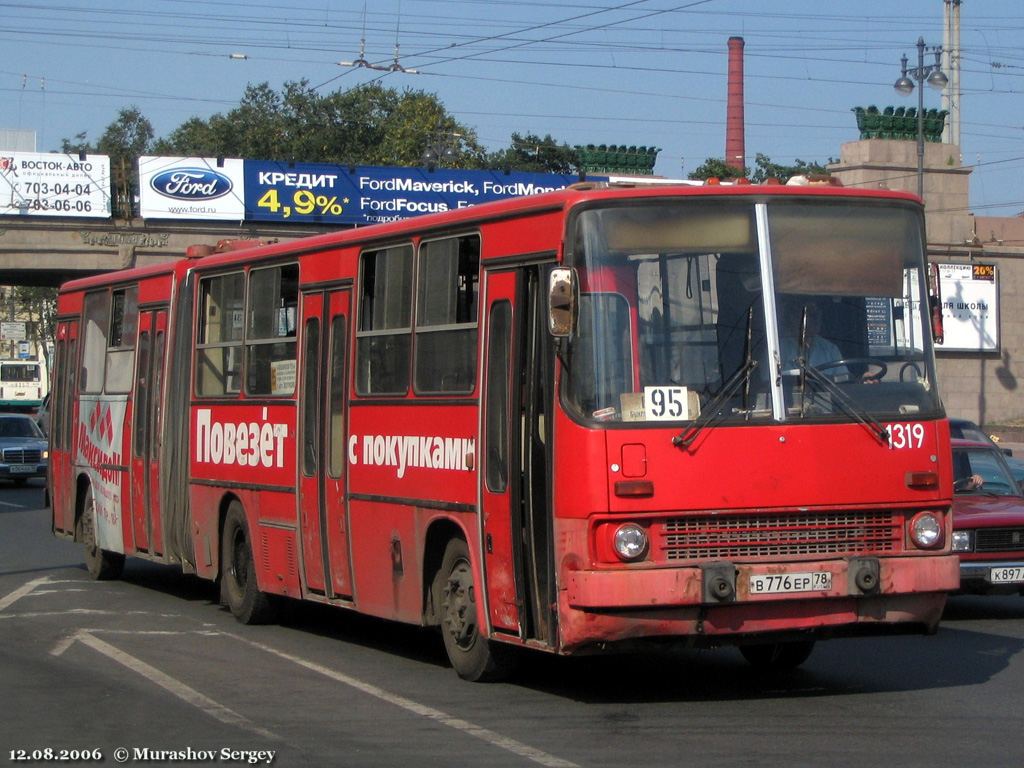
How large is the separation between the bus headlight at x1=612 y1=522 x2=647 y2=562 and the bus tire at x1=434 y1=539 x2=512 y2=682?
59.3 inches

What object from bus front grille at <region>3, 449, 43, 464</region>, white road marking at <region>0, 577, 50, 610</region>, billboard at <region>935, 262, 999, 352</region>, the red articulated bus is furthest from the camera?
billboard at <region>935, 262, 999, 352</region>

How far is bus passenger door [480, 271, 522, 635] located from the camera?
371 inches

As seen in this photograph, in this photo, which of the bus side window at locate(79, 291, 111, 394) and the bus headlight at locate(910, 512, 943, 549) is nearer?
the bus headlight at locate(910, 512, 943, 549)

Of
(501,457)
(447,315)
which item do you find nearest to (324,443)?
(447,315)

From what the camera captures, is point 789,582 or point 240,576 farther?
point 240,576

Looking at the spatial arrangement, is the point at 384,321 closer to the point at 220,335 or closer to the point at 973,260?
the point at 220,335

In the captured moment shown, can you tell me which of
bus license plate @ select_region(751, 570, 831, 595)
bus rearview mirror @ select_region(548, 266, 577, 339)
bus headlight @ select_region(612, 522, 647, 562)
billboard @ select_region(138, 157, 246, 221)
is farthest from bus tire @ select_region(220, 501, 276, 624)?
billboard @ select_region(138, 157, 246, 221)

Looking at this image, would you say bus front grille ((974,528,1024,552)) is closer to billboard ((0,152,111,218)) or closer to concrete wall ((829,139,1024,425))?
billboard ((0,152,111,218))

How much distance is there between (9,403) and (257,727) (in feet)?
A: 271

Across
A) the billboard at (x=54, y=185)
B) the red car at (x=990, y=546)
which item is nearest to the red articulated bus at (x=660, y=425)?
the red car at (x=990, y=546)

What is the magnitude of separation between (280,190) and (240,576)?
36666 millimetres

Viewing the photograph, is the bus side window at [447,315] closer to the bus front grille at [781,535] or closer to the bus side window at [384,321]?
the bus side window at [384,321]

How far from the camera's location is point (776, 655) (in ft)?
35.5

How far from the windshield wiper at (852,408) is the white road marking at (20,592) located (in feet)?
27.7
